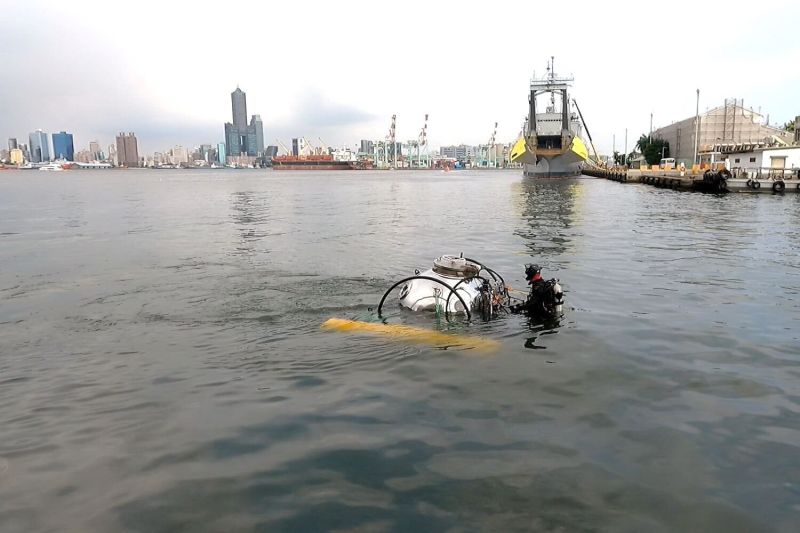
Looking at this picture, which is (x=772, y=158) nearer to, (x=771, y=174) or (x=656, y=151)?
(x=771, y=174)

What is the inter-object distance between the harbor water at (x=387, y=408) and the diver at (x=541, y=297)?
1.11ft

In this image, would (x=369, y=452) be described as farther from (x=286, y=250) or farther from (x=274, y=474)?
(x=286, y=250)

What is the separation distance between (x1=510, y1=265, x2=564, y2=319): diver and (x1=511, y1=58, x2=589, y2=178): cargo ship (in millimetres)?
83210

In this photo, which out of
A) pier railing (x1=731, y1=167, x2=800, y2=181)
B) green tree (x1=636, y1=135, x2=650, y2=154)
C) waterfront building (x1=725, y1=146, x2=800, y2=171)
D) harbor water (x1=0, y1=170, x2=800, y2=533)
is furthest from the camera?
green tree (x1=636, y1=135, x2=650, y2=154)

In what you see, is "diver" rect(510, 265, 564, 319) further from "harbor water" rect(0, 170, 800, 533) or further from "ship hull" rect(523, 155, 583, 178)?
"ship hull" rect(523, 155, 583, 178)

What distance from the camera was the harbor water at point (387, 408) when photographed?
18.5 ft

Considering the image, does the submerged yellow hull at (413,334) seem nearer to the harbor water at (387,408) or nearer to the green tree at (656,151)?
the harbor water at (387,408)

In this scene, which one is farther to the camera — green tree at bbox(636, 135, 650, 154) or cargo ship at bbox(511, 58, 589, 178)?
green tree at bbox(636, 135, 650, 154)

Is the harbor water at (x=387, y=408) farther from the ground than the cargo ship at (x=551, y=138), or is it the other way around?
the cargo ship at (x=551, y=138)

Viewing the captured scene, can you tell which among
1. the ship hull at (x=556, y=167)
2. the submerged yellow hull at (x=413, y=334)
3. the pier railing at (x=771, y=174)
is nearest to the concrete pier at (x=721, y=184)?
the pier railing at (x=771, y=174)

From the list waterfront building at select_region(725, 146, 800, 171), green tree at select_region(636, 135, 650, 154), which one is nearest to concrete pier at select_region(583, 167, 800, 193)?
waterfront building at select_region(725, 146, 800, 171)

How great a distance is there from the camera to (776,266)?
59.4ft

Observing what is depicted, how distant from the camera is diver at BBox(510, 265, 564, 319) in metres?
11.4

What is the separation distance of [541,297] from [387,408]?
5181 mm
